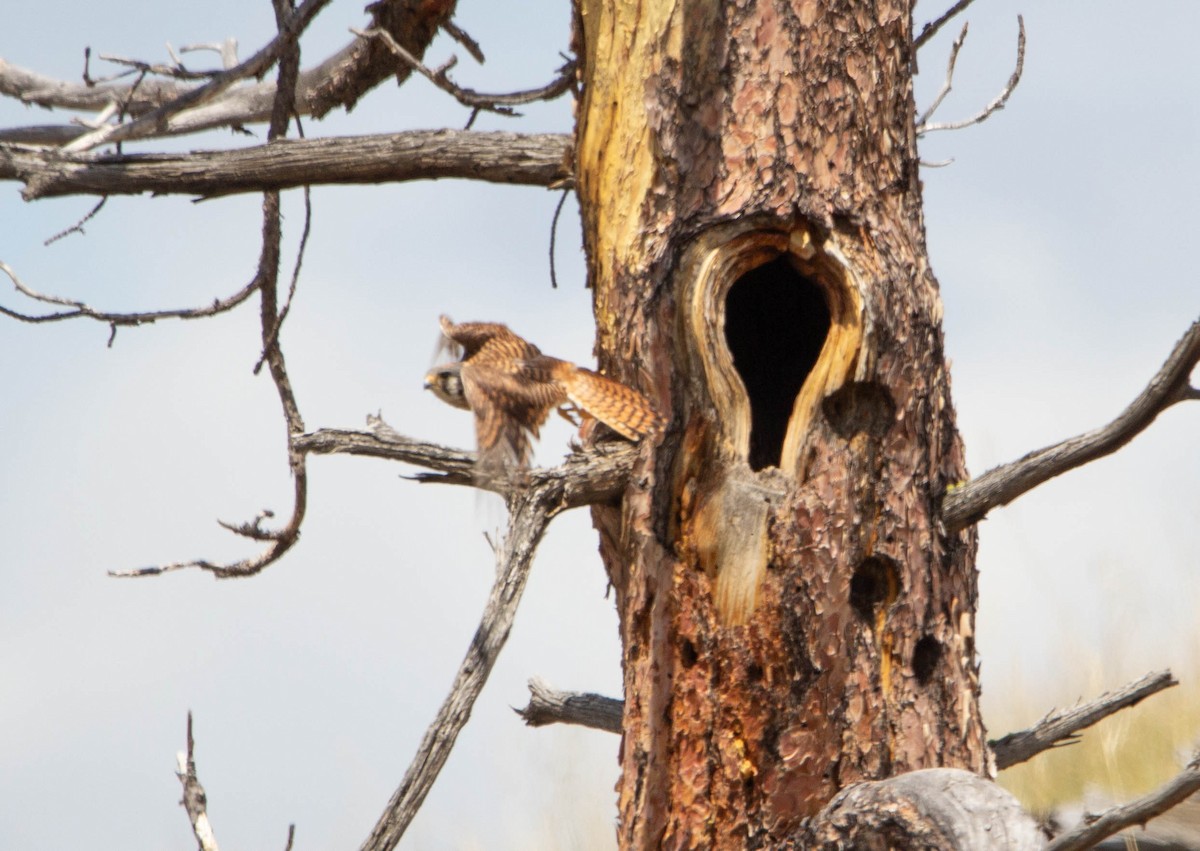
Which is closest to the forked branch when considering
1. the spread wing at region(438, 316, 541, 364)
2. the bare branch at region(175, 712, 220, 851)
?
the spread wing at region(438, 316, 541, 364)

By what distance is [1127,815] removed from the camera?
102 inches

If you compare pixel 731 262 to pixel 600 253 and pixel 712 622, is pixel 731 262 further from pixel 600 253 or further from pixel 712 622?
pixel 712 622

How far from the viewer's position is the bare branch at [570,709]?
146 inches

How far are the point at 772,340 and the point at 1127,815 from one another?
63.6 inches

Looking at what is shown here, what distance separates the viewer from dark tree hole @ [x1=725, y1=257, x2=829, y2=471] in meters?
Result: 3.51

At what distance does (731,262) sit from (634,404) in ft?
1.29

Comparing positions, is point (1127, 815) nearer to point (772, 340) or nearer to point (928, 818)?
point (928, 818)

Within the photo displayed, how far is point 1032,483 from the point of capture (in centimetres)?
301

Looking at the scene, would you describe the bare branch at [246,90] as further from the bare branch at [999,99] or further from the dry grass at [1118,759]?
the dry grass at [1118,759]

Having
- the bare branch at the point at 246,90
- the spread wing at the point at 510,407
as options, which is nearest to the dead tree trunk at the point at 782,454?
the spread wing at the point at 510,407

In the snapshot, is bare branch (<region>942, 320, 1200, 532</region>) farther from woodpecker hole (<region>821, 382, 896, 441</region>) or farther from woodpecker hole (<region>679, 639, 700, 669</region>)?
woodpecker hole (<region>679, 639, 700, 669</region>)

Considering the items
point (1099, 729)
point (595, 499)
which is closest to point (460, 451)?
point (595, 499)

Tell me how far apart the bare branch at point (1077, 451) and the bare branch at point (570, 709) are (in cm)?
113

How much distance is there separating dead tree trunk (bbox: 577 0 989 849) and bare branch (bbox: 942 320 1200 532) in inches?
3.2
